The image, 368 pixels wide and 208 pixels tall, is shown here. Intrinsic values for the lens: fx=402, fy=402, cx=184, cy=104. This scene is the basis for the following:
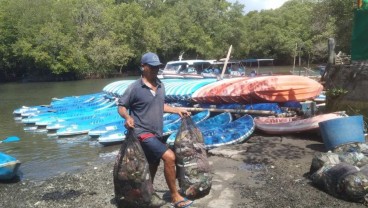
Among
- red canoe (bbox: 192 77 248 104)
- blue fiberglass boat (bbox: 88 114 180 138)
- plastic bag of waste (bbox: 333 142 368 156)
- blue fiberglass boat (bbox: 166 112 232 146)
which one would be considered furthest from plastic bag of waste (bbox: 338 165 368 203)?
blue fiberglass boat (bbox: 88 114 180 138)

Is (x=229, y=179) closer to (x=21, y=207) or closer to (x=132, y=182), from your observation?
(x=132, y=182)

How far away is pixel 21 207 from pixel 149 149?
3.54 m

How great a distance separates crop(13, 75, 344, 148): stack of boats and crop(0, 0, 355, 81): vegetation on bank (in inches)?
1192

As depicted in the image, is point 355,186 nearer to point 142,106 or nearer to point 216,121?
point 142,106

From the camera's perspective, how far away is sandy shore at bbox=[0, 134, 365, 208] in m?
6.29

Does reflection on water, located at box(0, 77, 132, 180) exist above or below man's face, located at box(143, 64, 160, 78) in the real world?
below

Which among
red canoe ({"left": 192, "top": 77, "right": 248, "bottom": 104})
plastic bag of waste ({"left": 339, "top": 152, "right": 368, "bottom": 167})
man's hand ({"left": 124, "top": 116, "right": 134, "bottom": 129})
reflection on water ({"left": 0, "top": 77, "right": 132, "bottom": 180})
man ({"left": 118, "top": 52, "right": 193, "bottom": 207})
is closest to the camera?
A: man's hand ({"left": 124, "top": 116, "right": 134, "bottom": 129})

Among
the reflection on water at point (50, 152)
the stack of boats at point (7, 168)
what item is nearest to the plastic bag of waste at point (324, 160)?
the stack of boats at point (7, 168)

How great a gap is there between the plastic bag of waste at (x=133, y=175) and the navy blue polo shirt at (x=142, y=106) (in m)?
0.19

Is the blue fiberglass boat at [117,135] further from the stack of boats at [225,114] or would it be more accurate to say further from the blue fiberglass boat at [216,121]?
the blue fiberglass boat at [216,121]

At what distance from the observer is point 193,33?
64.8 metres

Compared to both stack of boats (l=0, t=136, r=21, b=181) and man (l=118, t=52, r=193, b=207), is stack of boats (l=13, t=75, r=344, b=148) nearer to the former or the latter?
stack of boats (l=0, t=136, r=21, b=181)

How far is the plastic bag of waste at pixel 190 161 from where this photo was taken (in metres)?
6.15

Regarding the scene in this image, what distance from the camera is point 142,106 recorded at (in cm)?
527
